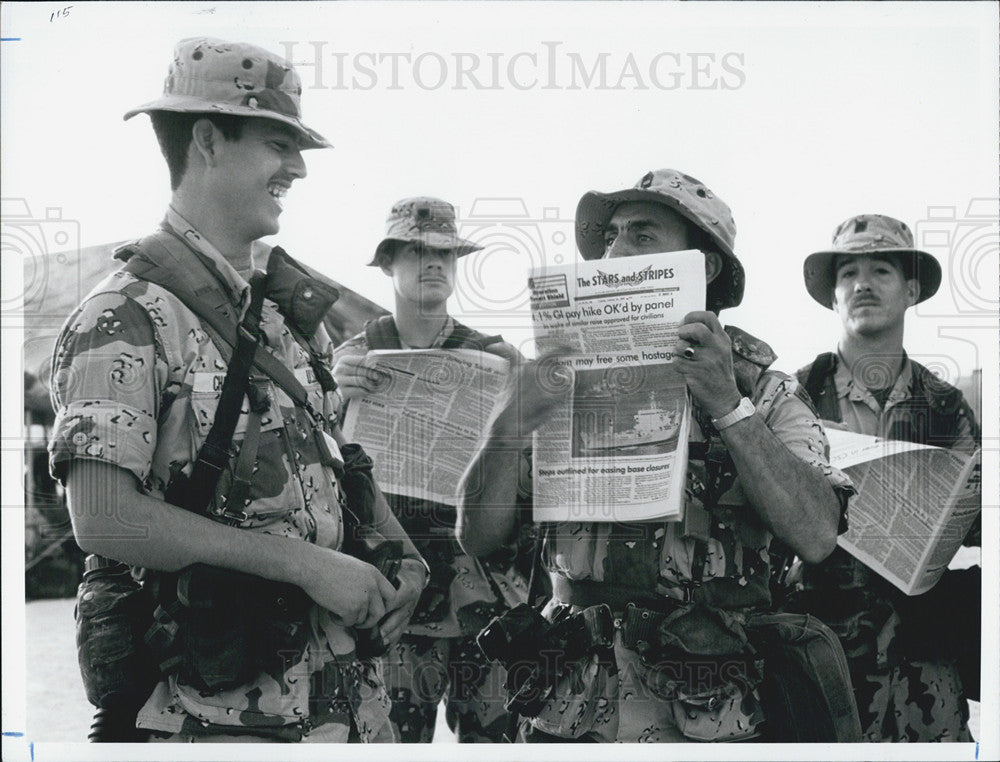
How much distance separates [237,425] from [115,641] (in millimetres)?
531

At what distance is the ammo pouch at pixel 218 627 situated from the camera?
99.9 inches

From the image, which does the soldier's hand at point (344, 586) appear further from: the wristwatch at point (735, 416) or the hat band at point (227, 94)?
the hat band at point (227, 94)

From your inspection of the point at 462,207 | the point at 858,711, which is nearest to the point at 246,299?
the point at 462,207

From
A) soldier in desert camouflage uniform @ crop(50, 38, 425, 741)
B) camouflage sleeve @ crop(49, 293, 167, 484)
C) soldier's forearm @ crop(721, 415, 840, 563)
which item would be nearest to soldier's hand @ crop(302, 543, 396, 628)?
soldier in desert camouflage uniform @ crop(50, 38, 425, 741)

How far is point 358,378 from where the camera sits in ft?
11.7

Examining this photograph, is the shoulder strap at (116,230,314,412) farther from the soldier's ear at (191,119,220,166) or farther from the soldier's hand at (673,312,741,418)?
the soldier's hand at (673,312,741,418)

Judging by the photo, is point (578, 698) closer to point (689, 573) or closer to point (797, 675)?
point (689, 573)

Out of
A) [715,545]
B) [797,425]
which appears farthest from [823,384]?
[715,545]

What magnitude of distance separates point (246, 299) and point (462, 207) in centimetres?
73

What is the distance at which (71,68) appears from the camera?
3.17m

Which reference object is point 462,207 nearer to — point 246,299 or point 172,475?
point 246,299

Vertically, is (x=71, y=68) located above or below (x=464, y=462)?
above

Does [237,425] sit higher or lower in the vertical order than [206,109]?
lower

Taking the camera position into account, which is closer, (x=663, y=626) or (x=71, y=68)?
(x=663, y=626)
